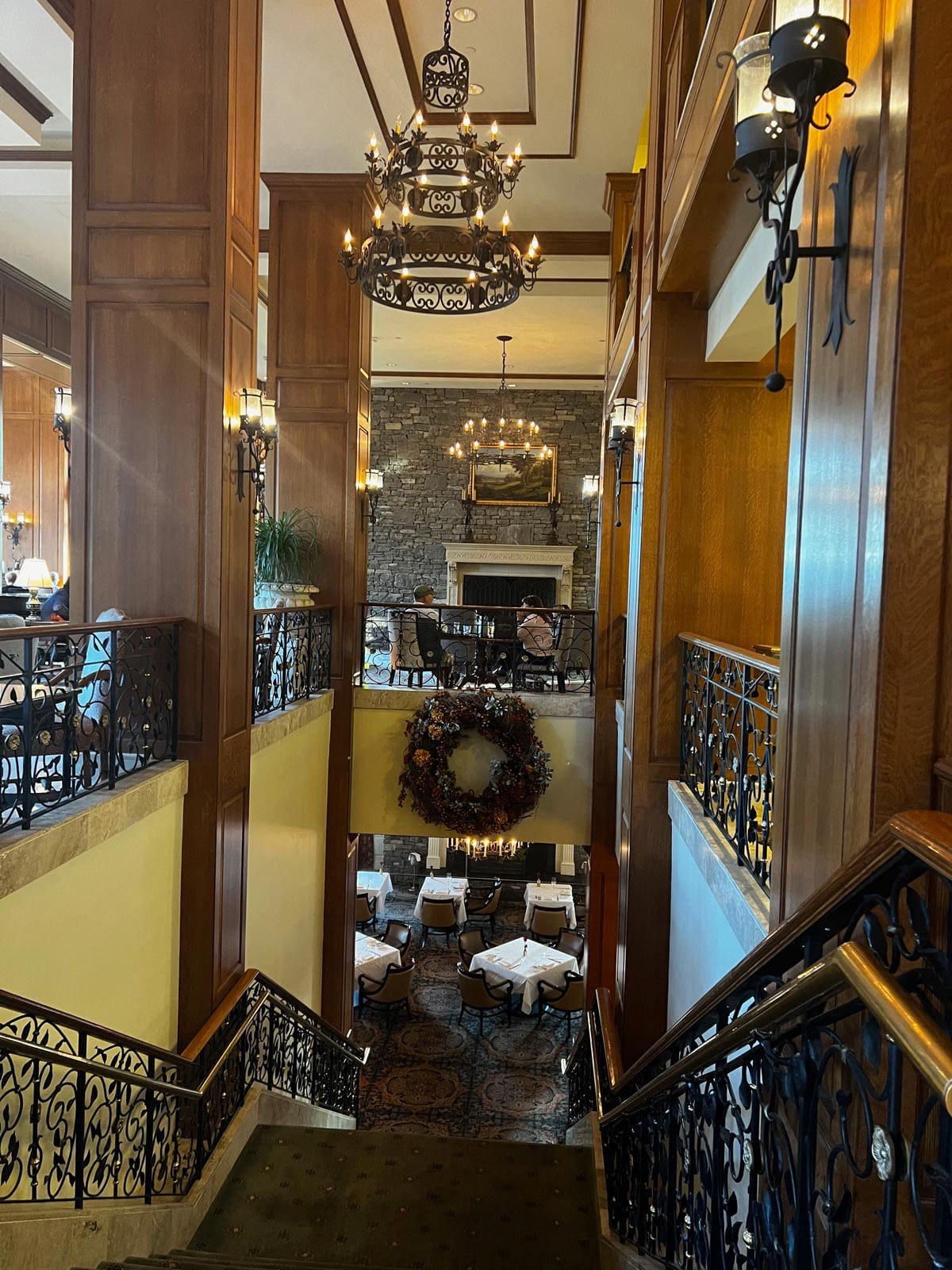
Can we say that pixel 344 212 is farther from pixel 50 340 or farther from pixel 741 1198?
pixel 741 1198

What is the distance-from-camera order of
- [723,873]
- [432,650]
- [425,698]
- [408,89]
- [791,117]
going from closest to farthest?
[791,117]
[723,873]
[408,89]
[425,698]
[432,650]

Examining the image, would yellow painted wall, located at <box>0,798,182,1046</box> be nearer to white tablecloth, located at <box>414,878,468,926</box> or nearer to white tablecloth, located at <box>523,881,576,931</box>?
white tablecloth, located at <box>414,878,468,926</box>

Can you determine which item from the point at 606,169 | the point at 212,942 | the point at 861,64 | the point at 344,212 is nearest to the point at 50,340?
the point at 344,212

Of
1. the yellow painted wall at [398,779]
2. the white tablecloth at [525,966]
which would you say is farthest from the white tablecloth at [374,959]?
the yellow painted wall at [398,779]

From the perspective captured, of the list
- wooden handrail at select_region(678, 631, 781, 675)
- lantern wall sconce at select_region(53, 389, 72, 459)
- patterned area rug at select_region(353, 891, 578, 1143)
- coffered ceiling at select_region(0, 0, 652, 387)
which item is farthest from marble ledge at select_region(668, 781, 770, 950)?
lantern wall sconce at select_region(53, 389, 72, 459)

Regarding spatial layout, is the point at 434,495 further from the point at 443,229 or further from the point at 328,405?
the point at 443,229

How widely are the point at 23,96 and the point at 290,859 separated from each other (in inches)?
239

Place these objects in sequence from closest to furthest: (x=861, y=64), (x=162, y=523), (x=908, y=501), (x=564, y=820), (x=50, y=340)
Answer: (x=908, y=501) → (x=861, y=64) → (x=162, y=523) → (x=564, y=820) → (x=50, y=340)

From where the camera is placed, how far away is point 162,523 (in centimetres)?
478

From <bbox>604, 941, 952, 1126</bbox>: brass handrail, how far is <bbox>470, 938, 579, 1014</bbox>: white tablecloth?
9368 mm

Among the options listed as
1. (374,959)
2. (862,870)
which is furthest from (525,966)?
(862,870)

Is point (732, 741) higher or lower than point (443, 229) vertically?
lower

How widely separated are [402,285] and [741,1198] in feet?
15.5

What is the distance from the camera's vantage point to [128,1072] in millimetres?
3482
